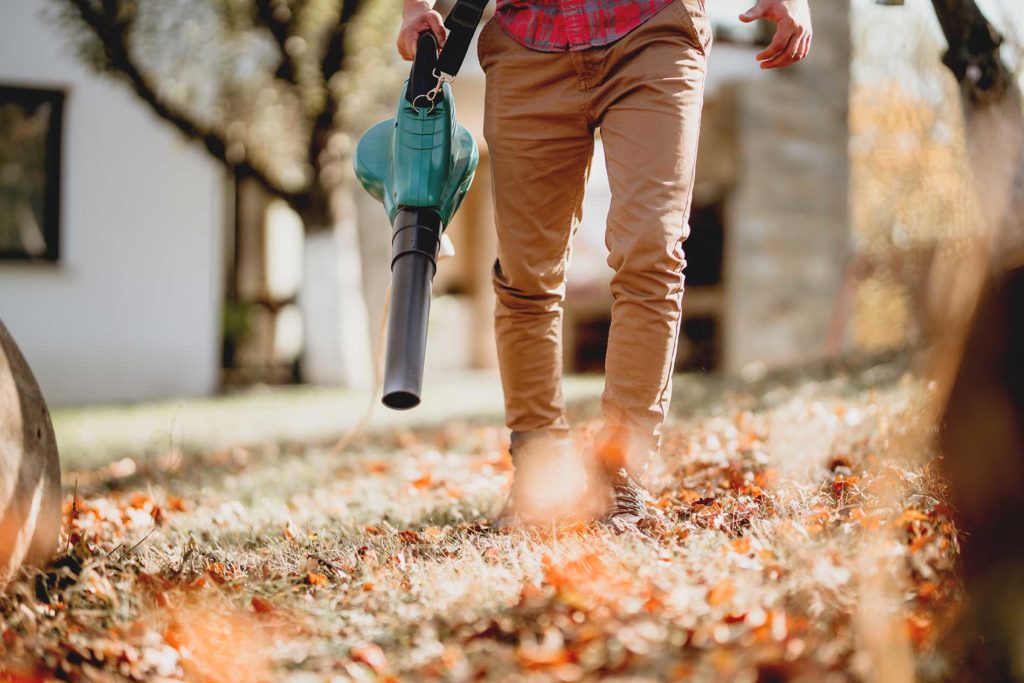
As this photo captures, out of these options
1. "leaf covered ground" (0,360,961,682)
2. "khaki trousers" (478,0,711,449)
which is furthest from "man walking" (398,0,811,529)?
"leaf covered ground" (0,360,961,682)

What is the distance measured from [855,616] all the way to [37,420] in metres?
1.55

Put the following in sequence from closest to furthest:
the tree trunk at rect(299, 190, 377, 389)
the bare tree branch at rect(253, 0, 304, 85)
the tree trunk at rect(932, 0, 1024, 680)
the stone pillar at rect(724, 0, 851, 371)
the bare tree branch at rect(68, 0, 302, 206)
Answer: the tree trunk at rect(932, 0, 1024, 680)
the bare tree branch at rect(68, 0, 302, 206)
the bare tree branch at rect(253, 0, 304, 85)
the tree trunk at rect(299, 190, 377, 389)
the stone pillar at rect(724, 0, 851, 371)

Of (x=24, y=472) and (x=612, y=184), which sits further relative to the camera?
(x=612, y=184)

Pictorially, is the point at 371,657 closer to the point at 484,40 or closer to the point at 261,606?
the point at 261,606

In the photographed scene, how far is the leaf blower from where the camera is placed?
2.09m

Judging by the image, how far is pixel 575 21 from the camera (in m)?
2.16

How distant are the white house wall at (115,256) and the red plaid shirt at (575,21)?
6.28 meters

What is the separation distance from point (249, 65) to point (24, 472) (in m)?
6.37

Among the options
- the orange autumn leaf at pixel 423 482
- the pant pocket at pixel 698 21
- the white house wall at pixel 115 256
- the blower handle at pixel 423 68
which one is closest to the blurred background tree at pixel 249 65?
the white house wall at pixel 115 256

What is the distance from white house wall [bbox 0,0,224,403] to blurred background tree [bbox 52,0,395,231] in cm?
47

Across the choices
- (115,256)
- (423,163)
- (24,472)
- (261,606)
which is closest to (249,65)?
(115,256)

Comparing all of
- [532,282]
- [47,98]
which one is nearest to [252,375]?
[47,98]

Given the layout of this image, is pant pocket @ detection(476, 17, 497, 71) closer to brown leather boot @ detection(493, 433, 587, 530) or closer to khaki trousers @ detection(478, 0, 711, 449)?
khaki trousers @ detection(478, 0, 711, 449)

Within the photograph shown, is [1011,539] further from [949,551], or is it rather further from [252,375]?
[252,375]
